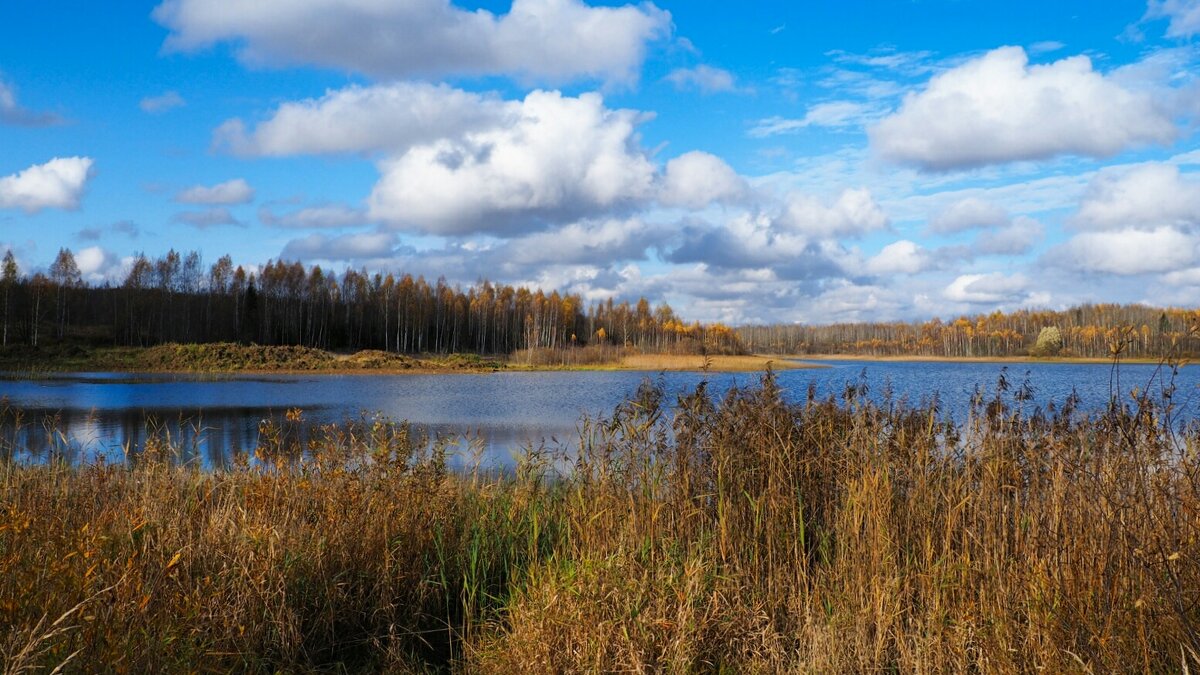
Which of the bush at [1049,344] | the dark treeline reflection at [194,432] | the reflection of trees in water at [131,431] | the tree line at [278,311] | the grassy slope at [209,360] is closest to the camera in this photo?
the dark treeline reflection at [194,432]

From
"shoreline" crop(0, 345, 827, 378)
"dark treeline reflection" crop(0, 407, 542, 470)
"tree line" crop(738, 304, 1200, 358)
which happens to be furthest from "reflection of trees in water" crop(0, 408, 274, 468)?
"tree line" crop(738, 304, 1200, 358)

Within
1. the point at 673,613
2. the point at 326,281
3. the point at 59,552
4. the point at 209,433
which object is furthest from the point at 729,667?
the point at 326,281

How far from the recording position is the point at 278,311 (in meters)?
83.9

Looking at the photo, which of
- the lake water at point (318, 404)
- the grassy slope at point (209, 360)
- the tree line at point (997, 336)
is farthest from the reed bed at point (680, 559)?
the tree line at point (997, 336)

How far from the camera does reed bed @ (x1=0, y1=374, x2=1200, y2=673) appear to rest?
13.1 ft

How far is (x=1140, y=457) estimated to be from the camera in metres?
5.28

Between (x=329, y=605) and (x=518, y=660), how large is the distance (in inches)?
65.6

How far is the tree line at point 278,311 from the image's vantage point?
72812 mm

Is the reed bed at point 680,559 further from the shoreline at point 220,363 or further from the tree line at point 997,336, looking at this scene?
the tree line at point 997,336

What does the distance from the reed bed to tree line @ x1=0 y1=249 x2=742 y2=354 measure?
2519 inches

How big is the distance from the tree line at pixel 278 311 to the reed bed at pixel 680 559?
64.0 meters

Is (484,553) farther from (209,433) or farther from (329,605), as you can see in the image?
(209,433)

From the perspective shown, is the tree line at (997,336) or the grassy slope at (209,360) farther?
the tree line at (997,336)

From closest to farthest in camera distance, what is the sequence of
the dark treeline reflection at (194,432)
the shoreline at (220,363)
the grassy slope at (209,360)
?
the dark treeline reflection at (194,432), the shoreline at (220,363), the grassy slope at (209,360)
